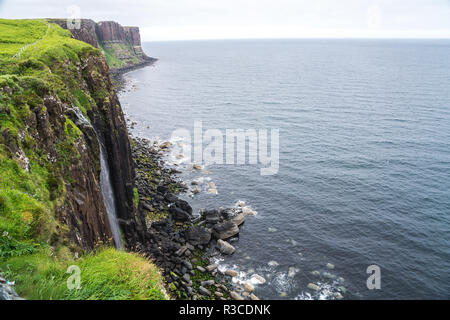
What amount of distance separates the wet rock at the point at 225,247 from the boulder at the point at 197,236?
5.48 ft

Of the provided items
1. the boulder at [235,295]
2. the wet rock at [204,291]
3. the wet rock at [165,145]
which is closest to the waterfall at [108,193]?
the wet rock at [204,291]

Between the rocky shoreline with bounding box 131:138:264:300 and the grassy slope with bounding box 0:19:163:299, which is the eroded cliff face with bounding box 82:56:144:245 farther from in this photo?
the grassy slope with bounding box 0:19:163:299

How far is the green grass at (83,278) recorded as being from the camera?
31.7 ft

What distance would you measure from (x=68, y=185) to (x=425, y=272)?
38.0 metres

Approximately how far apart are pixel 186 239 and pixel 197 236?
1.48m

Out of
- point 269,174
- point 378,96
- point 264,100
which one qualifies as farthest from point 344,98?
point 269,174

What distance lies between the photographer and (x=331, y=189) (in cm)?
5006

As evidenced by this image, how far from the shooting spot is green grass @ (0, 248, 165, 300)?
31.7 feet

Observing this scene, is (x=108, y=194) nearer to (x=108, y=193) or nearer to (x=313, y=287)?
(x=108, y=193)

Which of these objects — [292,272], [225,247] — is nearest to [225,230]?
[225,247]

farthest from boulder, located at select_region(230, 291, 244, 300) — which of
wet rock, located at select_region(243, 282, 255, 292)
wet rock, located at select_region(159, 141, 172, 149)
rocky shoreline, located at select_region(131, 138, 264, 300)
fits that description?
wet rock, located at select_region(159, 141, 172, 149)

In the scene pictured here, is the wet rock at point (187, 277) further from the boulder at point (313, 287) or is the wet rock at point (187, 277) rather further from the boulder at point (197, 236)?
the boulder at point (313, 287)
